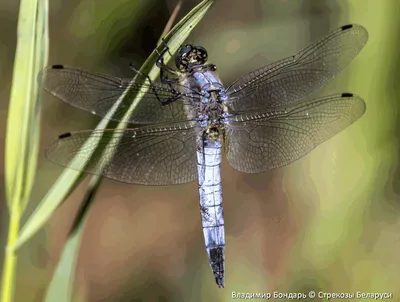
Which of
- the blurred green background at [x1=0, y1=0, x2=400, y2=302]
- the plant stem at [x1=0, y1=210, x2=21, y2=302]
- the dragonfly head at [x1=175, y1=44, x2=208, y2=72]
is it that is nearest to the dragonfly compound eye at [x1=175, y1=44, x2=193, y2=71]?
the dragonfly head at [x1=175, y1=44, x2=208, y2=72]

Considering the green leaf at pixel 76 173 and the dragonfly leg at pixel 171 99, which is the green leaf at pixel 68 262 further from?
the dragonfly leg at pixel 171 99

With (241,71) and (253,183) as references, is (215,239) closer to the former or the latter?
(253,183)

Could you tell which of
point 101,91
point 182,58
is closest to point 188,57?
point 182,58

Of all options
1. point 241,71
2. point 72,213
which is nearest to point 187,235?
point 72,213

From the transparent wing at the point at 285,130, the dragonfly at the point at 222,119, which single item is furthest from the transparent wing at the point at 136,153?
the transparent wing at the point at 285,130

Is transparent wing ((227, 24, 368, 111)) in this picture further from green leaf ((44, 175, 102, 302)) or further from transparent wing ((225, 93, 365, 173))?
green leaf ((44, 175, 102, 302))

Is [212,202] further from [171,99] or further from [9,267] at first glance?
[9,267]
